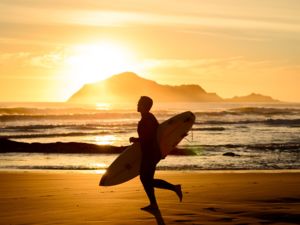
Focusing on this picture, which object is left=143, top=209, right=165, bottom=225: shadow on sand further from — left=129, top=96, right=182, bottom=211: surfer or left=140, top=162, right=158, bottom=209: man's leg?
left=140, top=162, right=158, bottom=209: man's leg

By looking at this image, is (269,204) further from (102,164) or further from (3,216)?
(102,164)

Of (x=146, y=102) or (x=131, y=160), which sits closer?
(x=146, y=102)

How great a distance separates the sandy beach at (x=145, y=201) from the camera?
26.1 feet

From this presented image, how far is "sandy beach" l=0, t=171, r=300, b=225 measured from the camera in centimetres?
796

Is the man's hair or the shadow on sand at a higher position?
the man's hair

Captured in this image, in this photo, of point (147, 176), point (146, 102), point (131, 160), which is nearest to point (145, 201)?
point (131, 160)

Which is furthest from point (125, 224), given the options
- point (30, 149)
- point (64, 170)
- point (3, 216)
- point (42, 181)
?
point (30, 149)

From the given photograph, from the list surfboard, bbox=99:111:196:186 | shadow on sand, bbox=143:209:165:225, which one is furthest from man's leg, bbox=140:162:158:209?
surfboard, bbox=99:111:196:186

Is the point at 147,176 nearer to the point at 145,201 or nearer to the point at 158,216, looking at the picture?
the point at 158,216

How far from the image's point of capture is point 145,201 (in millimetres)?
9812

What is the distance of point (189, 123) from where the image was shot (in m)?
11.2

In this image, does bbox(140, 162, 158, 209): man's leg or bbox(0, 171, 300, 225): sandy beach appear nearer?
bbox(0, 171, 300, 225): sandy beach

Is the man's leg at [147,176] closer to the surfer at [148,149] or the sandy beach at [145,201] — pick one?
the surfer at [148,149]

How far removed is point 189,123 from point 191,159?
10045 mm
